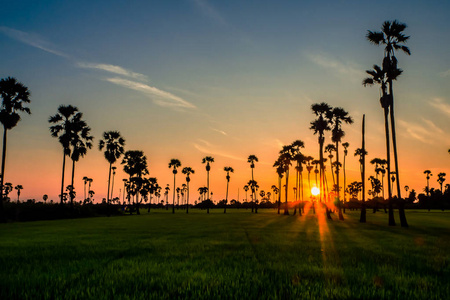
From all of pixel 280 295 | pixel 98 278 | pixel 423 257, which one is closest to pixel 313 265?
pixel 280 295

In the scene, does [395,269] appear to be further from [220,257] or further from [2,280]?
[2,280]

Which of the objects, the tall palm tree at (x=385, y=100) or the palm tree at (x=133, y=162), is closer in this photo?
the tall palm tree at (x=385, y=100)

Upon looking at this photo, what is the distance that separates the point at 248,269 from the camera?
29.0 feet

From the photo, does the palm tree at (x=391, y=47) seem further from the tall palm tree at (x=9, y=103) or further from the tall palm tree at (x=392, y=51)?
the tall palm tree at (x=9, y=103)

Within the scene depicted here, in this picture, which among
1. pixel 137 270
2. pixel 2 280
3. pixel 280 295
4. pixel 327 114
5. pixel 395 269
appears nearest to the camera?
pixel 280 295

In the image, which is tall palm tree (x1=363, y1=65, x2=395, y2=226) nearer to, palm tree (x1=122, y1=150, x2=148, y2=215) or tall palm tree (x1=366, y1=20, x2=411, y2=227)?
tall palm tree (x1=366, y1=20, x2=411, y2=227)

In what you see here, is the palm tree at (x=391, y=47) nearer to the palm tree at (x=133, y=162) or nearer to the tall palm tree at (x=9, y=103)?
the tall palm tree at (x=9, y=103)

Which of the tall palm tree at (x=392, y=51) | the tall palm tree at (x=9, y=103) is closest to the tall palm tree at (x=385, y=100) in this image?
the tall palm tree at (x=392, y=51)

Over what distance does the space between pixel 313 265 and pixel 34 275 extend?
7.87 m

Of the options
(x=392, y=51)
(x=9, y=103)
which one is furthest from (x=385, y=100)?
(x=9, y=103)

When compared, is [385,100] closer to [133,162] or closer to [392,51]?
[392,51]

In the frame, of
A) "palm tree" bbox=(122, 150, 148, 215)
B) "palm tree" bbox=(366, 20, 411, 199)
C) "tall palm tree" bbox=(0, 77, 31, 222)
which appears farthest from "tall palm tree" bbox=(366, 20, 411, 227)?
"palm tree" bbox=(122, 150, 148, 215)

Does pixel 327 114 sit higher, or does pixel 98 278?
pixel 327 114

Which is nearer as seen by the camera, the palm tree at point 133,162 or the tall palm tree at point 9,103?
the tall palm tree at point 9,103
